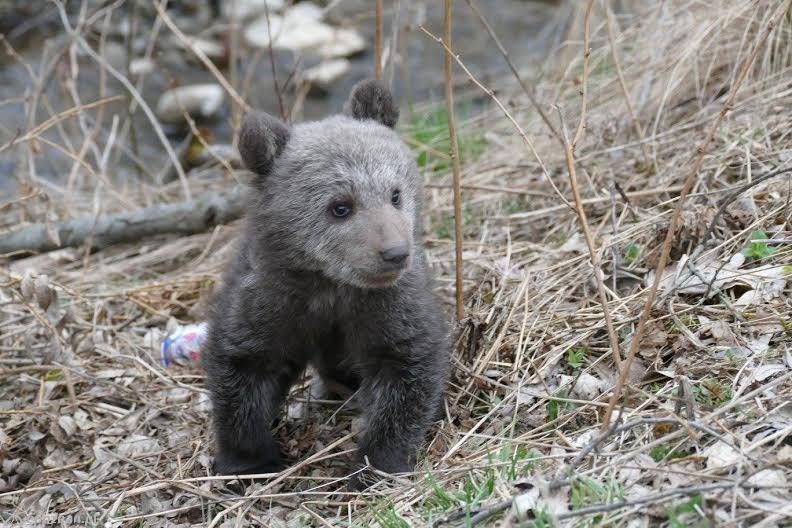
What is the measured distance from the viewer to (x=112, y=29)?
538 inches

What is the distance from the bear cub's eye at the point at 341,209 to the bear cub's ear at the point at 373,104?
2.38 feet

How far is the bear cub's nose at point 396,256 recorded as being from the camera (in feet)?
13.6

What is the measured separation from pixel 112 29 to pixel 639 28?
8.51 m

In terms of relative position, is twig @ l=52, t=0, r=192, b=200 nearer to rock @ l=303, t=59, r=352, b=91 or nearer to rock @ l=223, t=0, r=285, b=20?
rock @ l=303, t=59, r=352, b=91

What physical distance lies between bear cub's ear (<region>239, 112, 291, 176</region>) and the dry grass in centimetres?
117

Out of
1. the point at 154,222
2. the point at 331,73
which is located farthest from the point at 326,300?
the point at 331,73

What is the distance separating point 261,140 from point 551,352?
1863mm

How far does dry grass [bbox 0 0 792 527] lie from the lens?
3678 mm

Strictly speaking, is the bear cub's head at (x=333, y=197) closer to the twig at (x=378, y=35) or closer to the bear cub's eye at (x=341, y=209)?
the bear cub's eye at (x=341, y=209)

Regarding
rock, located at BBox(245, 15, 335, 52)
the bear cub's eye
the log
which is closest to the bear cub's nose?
the bear cub's eye

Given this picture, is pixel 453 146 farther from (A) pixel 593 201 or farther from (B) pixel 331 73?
(B) pixel 331 73

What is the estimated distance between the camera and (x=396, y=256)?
4141mm

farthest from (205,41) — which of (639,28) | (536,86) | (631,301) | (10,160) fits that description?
(631,301)

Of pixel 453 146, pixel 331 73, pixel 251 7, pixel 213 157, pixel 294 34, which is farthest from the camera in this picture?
pixel 251 7
